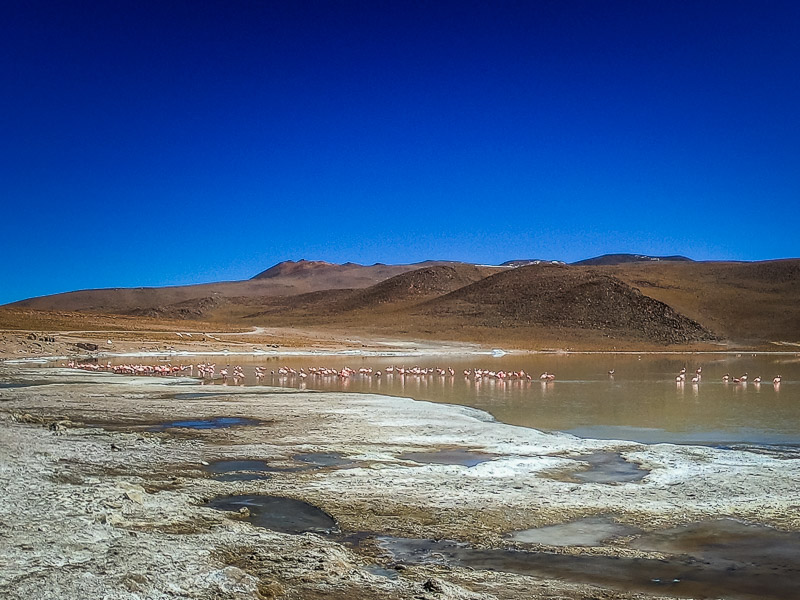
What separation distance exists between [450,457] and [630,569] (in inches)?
190

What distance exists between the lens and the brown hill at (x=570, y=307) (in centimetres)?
6744

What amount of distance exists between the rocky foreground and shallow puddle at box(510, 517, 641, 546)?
12 cm

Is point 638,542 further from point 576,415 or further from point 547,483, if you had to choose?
point 576,415

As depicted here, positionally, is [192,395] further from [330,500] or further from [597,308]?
[597,308]

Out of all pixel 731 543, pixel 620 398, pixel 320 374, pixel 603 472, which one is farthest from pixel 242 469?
pixel 320 374

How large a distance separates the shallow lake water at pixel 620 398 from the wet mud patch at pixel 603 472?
264 centimetres

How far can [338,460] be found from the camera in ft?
33.5

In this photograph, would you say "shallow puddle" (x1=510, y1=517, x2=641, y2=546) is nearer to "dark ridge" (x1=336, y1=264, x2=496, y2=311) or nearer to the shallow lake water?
the shallow lake water

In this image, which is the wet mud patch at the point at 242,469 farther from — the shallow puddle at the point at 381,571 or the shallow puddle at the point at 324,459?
the shallow puddle at the point at 381,571

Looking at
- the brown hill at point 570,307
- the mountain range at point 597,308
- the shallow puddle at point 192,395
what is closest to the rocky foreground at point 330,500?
the shallow puddle at point 192,395

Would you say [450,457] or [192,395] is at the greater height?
[192,395]

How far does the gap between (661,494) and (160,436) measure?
7.80 metres

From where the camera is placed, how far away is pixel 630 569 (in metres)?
5.94

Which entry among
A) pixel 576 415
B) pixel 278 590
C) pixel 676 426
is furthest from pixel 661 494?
pixel 576 415
